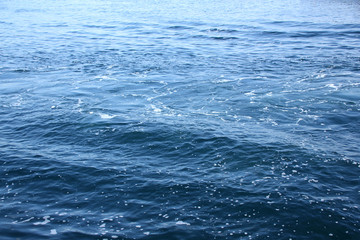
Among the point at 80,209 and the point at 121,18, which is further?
the point at 121,18

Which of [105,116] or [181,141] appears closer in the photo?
[181,141]

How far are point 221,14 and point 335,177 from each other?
71.3 metres

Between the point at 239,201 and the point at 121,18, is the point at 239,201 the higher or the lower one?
the lower one

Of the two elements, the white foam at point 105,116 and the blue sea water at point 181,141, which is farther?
the white foam at point 105,116

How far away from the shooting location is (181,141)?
22391 mm

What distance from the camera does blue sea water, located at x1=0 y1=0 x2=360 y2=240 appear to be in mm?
15328

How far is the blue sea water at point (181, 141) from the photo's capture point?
15328mm

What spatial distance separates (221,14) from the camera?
274 ft

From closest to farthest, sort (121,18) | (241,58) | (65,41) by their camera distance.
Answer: (241,58) < (65,41) < (121,18)

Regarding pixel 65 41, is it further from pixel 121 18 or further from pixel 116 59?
pixel 121 18

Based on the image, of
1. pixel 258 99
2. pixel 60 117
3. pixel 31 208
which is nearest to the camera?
pixel 31 208

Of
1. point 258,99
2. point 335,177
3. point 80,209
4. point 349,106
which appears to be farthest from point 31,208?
point 349,106

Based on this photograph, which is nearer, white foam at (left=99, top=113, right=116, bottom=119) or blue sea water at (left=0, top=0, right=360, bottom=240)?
blue sea water at (left=0, top=0, right=360, bottom=240)

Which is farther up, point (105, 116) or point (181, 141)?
point (105, 116)
